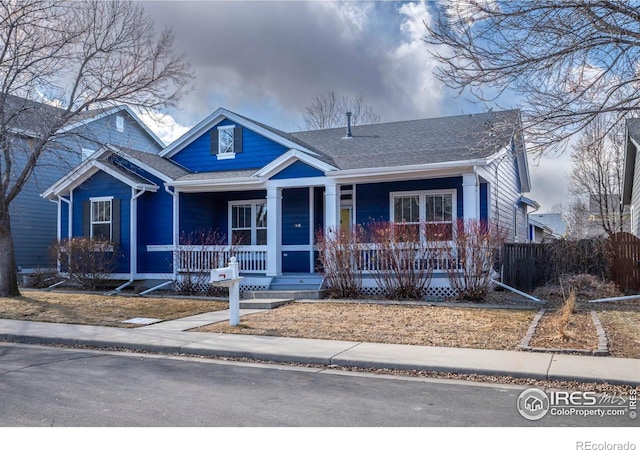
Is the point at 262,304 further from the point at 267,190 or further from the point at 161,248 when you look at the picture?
the point at 161,248

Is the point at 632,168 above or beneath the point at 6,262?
above

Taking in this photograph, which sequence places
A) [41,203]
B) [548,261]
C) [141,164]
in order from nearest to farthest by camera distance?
[548,261] → [141,164] → [41,203]

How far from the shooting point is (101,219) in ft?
60.4

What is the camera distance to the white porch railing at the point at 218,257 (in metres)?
16.3

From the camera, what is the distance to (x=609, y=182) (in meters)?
27.1

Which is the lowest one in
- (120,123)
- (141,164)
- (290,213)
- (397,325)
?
(397,325)

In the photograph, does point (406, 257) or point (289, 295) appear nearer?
point (406, 257)

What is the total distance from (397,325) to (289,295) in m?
4.78

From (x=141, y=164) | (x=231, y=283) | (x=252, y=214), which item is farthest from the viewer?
(x=252, y=214)

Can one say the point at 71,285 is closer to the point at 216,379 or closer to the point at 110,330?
the point at 110,330

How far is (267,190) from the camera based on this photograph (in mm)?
16516

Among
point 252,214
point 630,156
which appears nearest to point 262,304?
point 252,214

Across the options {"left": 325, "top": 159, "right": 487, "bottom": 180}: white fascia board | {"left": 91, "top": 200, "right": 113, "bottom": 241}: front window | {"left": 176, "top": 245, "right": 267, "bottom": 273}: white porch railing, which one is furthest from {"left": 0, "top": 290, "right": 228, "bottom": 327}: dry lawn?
{"left": 325, "top": 159, "right": 487, "bottom": 180}: white fascia board

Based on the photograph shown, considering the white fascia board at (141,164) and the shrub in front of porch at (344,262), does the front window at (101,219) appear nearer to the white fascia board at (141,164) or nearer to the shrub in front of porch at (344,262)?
the white fascia board at (141,164)
